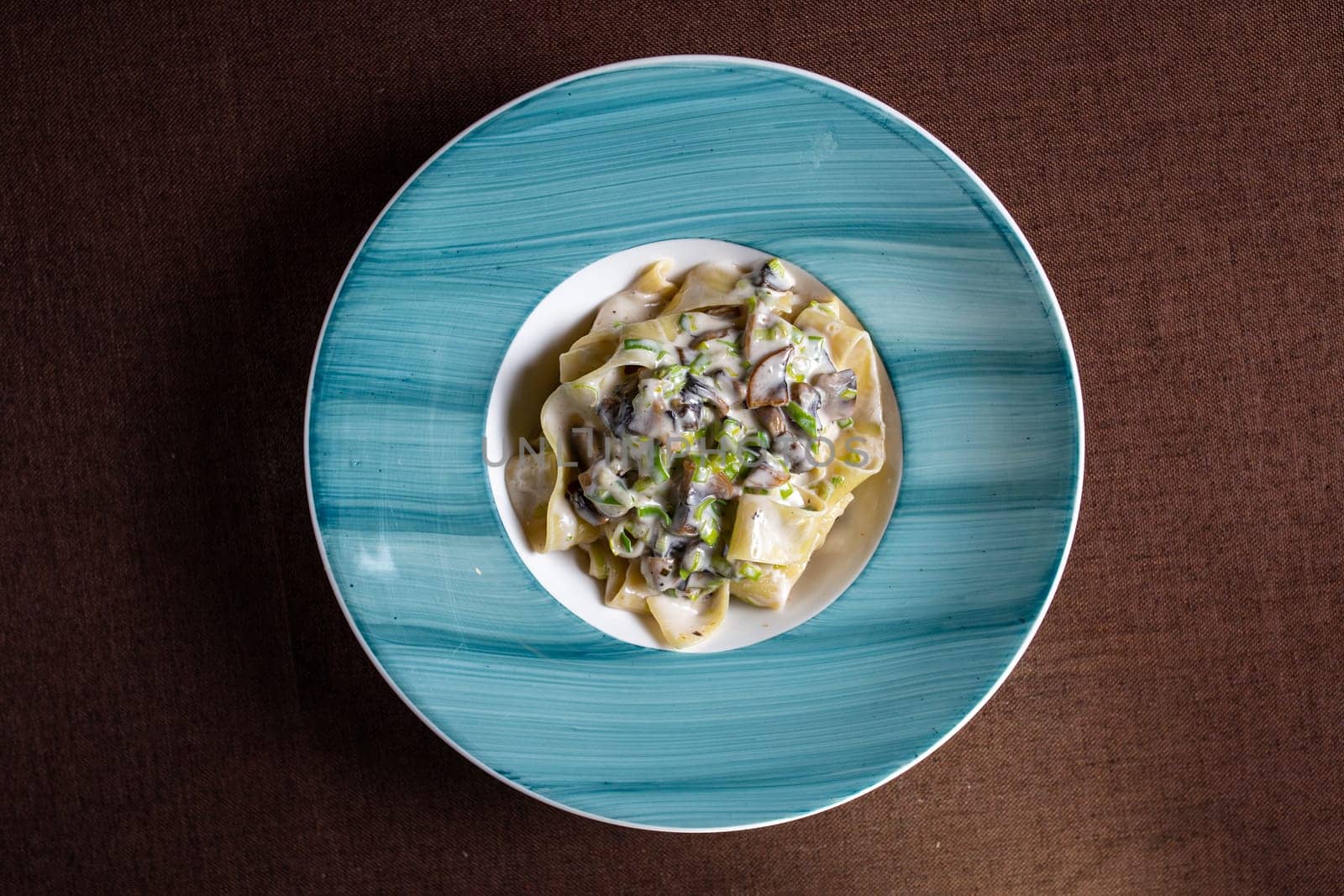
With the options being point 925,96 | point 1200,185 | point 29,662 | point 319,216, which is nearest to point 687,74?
point 925,96

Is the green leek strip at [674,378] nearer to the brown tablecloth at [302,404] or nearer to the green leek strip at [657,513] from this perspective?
the green leek strip at [657,513]

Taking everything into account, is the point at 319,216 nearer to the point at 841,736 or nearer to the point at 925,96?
the point at 925,96

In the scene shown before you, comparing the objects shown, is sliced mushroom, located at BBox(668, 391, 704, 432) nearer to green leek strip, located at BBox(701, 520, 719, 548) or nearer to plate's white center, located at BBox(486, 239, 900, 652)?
green leek strip, located at BBox(701, 520, 719, 548)

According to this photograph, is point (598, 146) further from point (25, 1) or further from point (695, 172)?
point (25, 1)

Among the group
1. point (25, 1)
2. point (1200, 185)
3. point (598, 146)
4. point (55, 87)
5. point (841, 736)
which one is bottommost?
point (841, 736)

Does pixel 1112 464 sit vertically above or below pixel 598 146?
below

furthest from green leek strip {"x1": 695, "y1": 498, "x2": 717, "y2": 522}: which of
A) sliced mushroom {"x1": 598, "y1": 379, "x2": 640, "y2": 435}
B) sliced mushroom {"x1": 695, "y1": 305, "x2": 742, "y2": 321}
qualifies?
sliced mushroom {"x1": 695, "y1": 305, "x2": 742, "y2": 321}

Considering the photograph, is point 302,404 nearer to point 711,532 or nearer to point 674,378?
point 674,378

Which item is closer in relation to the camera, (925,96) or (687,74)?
(687,74)
